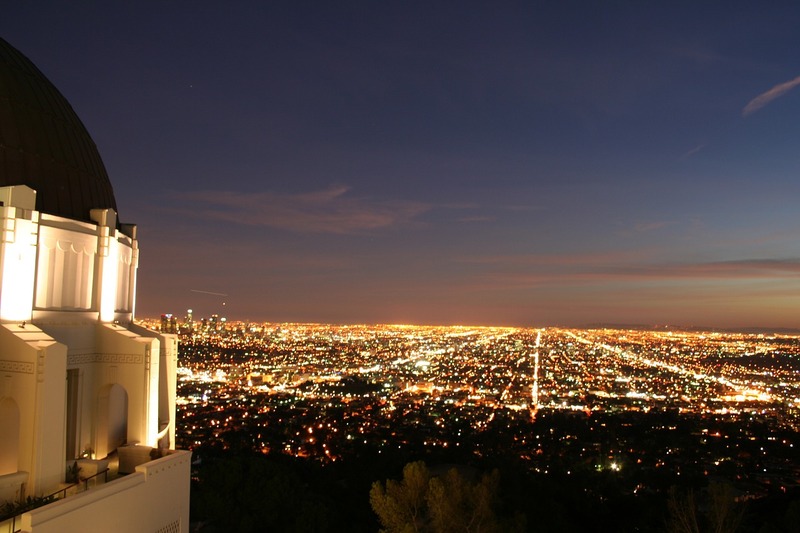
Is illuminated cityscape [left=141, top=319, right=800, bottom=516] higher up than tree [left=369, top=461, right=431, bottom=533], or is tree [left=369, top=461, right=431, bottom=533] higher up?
tree [left=369, top=461, right=431, bottom=533]

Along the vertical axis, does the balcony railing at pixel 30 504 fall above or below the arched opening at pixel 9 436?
below

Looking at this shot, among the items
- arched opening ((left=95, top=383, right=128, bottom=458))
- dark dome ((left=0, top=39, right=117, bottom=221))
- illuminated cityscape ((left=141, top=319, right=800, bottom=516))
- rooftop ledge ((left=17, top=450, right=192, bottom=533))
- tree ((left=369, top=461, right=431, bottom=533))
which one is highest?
dark dome ((left=0, top=39, right=117, bottom=221))

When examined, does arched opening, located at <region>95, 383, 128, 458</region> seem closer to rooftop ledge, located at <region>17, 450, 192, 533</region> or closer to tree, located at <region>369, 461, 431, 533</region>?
rooftop ledge, located at <region>17, 450, 192, 533</region>

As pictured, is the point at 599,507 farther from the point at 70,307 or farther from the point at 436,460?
the point at 70,307

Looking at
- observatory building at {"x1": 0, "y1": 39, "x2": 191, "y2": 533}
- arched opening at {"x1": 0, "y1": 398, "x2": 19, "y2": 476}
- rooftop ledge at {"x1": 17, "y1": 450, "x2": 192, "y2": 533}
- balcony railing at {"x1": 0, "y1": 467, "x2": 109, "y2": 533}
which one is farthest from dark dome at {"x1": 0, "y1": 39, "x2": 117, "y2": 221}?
rooftop ledge at {"x1": 17, "y1": 450, "x2": 192, "y2": 533}

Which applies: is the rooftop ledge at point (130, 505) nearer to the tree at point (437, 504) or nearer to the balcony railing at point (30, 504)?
the balcony railing at point (30, 504)

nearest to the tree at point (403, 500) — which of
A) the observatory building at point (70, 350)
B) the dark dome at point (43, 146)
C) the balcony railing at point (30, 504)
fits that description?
the observatory building at point (70, 350)

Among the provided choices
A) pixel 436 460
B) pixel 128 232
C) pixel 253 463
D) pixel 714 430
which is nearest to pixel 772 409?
pixel 714 430
